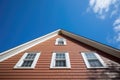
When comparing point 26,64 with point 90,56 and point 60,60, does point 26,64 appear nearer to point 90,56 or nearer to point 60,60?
point 60,60

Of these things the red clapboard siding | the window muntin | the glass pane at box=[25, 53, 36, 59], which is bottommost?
the red clapboard siding

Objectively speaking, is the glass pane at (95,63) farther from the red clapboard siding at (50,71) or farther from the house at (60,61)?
the red clapboard siding at (50,71)

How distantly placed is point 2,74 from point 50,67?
2.55m

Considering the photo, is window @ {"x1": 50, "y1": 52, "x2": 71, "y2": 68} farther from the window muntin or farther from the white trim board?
the white trim board

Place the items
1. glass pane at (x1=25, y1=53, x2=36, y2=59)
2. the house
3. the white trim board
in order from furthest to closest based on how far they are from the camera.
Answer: glass pane at (x1=25, y1=53, x2=36, y2=59), the white trim board, the house

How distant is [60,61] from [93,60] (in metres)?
2.17

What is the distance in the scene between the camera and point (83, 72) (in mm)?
6430

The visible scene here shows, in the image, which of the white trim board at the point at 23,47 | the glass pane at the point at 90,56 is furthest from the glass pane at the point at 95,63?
the white trim board at the point at 23,47

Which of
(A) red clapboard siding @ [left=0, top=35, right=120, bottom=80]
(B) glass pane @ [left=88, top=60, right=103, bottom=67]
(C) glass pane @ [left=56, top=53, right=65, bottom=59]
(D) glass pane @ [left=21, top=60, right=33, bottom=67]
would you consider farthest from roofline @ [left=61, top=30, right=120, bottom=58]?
(D) glass pane @ [left=21, top=60, right=33, bottom=67]

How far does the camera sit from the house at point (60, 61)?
621 cm

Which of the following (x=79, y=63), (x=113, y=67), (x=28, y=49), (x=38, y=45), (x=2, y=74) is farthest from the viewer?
(x=38, y=45)

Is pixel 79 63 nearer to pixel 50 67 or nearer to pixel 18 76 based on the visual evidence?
pixel 50 67

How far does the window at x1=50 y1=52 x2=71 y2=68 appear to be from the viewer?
7.23m

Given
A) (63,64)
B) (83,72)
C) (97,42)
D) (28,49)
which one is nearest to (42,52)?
(28,49)
